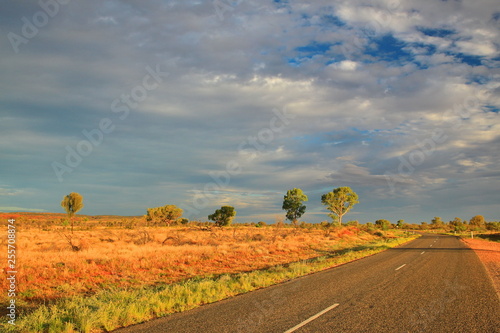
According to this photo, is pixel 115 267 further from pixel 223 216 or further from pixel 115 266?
pixel 223 216

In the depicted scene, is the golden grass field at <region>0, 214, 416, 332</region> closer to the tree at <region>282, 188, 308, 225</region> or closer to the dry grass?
the dry grass

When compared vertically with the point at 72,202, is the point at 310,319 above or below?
below

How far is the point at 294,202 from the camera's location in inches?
3036

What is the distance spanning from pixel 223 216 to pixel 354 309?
68.1 m

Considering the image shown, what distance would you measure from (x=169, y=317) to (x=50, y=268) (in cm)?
1237

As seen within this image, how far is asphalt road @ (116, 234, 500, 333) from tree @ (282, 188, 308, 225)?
65171mm

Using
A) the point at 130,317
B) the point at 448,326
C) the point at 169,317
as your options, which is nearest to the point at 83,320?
the point at 130,317

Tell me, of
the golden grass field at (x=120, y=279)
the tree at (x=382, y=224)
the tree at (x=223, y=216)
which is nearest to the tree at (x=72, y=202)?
the tree at (x=223, y=216)

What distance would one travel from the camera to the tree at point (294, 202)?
253ft

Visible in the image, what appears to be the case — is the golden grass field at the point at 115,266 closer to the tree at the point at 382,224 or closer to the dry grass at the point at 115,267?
the dry grass at the point at 115,267

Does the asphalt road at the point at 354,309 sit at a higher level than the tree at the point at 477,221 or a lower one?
higher

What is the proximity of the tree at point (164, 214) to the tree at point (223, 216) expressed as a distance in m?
10.7

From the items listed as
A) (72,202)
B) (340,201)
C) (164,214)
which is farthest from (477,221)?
(72,202)

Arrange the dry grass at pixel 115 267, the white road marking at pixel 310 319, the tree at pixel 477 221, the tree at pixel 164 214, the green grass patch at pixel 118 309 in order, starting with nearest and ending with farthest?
the white road marking at pixel 310 319 → the green grass patch at pixel 118 309 → the dry grass at pixel 115 267 → the tree at pixel 164 214 → the tree at pixel 477 221
